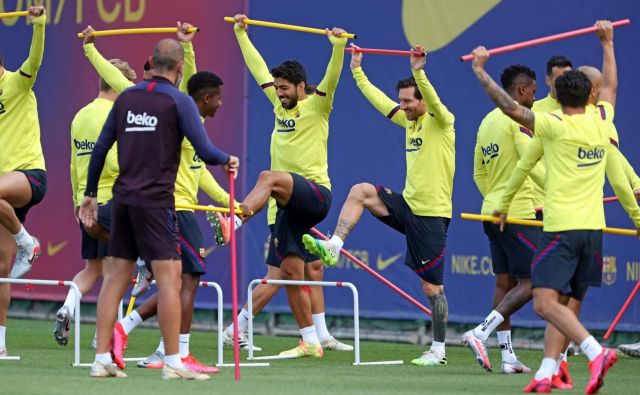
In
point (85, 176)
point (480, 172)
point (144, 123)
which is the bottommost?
point (85, 176)

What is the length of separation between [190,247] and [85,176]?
1759 mm

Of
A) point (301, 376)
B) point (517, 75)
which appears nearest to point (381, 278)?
point (517, 75)

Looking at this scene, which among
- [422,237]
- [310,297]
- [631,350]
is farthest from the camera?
[310,297]

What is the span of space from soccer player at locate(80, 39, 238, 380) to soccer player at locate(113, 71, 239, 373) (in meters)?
0.89

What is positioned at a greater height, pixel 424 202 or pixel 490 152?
pixel 490 152

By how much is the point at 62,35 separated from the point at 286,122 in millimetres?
5440

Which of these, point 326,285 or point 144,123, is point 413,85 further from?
point 144,123

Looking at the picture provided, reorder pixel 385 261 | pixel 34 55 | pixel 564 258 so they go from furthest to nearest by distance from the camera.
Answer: pixel 385 261
pixel 34 55
pixel 564 258

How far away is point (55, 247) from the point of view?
54.0 ft

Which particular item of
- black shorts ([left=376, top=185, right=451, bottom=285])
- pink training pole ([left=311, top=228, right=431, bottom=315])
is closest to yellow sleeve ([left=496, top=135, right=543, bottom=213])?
black shorts ([left=376, top=185, right=451, bottom=285])

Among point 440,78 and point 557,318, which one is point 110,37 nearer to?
point 440,78

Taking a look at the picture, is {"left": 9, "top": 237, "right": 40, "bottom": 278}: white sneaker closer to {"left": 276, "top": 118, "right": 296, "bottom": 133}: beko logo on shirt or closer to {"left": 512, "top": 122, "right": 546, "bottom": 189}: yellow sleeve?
{"left": 276, "top": 118, "right": 296, "bottom": 133}: beko logo on shirt

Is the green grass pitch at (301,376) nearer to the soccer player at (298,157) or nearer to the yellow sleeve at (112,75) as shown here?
the soccer player at (298,157)

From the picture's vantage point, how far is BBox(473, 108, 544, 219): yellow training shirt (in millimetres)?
10539
